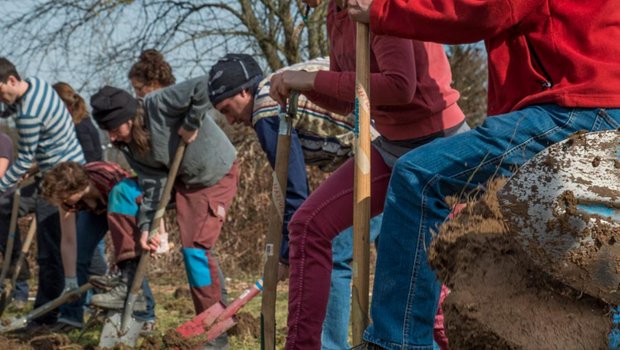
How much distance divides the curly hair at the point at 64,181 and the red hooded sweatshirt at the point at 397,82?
2817 mm

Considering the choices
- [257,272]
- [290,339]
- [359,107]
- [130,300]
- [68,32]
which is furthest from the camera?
[68,32]

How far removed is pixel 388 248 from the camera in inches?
111

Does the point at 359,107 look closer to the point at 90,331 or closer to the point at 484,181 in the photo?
the point at 484,181

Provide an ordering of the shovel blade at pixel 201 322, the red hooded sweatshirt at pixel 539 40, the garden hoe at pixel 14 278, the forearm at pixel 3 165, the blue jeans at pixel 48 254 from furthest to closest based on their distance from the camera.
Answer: the garden hoe at pixel 14 278, the forearm at pixel 3 165, the blue jeans at pixel 48 254, the shovel blade at pixel 201 322, the red hooded sweatshirt at pixel 539 40

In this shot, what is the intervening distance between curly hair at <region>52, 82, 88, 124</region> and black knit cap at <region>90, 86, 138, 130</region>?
2457 millimetres

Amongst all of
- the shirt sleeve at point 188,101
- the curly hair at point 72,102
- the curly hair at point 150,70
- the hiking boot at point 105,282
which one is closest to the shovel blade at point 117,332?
the hiking boot at point 105,282

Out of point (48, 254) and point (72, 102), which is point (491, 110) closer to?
point (48, 254)

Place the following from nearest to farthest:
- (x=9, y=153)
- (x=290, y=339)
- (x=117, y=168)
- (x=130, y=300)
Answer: (x=290, y=339)
(x=130, y=300)
(x=117, y=168)
(x=9, y=153)

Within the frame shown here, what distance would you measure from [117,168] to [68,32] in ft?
25.3

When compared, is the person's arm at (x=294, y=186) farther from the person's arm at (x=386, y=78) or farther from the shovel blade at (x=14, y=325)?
the shovel blade at (x=14, y=325)

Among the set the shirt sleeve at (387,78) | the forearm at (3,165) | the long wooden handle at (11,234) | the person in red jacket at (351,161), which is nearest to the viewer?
the shirt sleeve at (387,78)

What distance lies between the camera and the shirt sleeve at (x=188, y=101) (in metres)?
5.46

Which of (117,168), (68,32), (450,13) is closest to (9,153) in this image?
(117,168)

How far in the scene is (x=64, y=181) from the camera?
605cm
